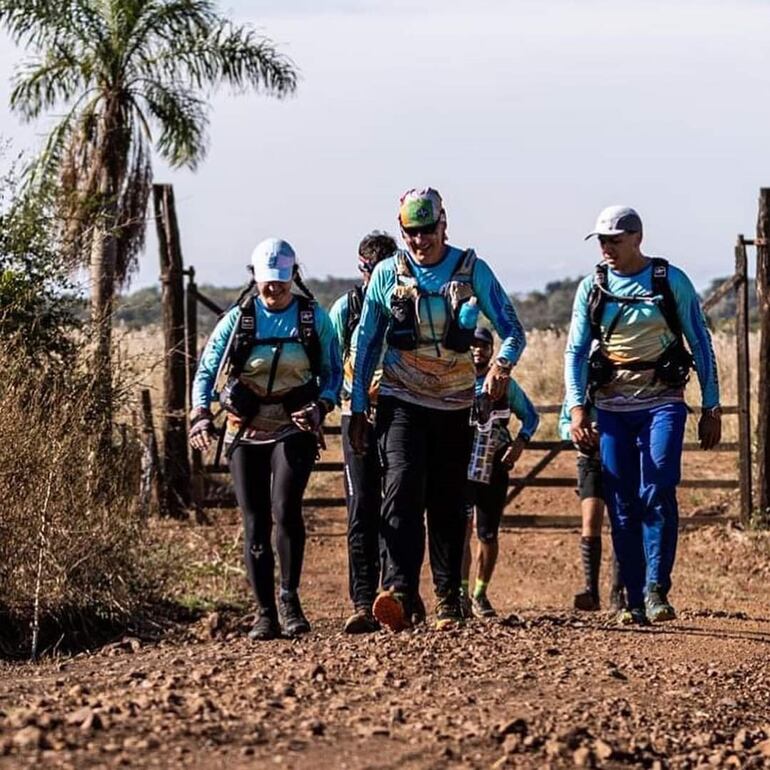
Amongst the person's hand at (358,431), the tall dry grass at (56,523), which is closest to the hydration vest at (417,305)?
the person's hand at (358,431)

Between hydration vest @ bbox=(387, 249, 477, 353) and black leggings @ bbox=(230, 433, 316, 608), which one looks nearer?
hydration vest @ bbox=(387, 249, 477, 353)

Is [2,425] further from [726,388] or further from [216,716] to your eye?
[726,388]

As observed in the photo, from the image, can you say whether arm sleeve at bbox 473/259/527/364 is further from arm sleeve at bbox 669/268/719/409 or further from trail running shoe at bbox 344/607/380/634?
trail running shoe at bbox 344/607/380/634

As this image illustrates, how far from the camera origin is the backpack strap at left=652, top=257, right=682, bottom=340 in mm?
9766

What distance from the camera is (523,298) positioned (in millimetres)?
77062

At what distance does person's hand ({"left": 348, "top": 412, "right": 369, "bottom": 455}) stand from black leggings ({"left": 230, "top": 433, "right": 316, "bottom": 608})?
0.23 metres

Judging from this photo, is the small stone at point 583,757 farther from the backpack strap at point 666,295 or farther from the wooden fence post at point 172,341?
the wooden fence post at point 172,341

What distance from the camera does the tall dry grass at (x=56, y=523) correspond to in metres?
11.7

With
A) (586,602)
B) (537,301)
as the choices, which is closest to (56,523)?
(586,602)

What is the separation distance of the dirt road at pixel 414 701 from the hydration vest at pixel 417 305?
56.2 inches

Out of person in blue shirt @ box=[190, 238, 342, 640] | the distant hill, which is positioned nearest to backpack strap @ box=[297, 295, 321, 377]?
person in blue shirt @ box=[190, 238, 342, 640]

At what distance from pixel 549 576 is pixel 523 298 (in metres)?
60.9

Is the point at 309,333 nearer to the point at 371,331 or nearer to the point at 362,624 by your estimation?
the point at 371,331

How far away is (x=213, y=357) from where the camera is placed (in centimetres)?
970
